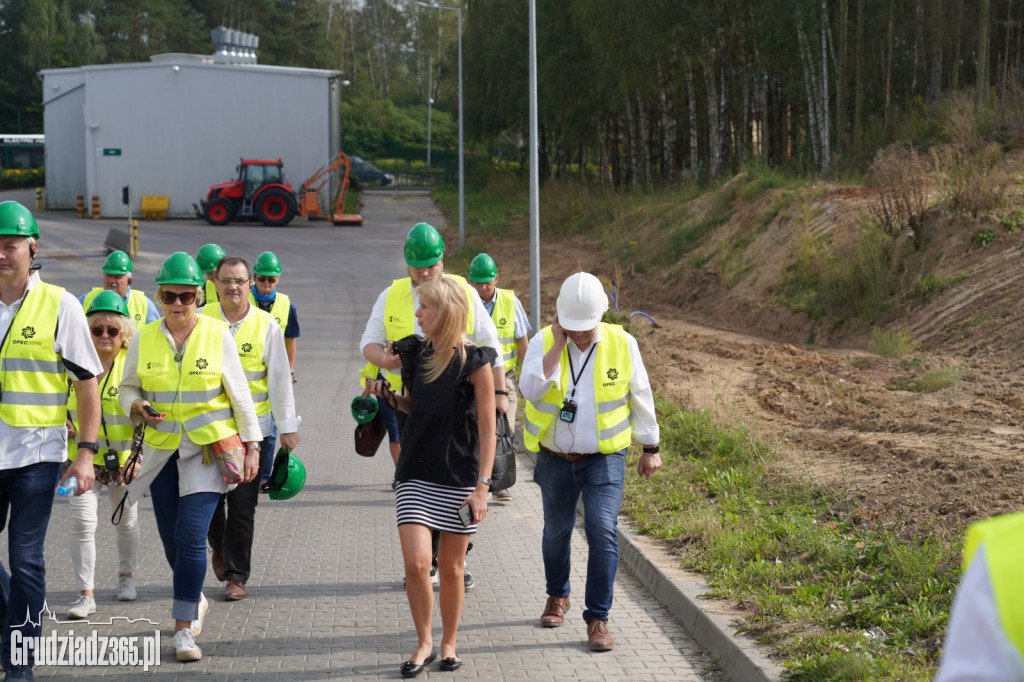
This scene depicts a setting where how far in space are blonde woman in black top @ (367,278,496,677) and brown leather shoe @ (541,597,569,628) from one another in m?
1.01

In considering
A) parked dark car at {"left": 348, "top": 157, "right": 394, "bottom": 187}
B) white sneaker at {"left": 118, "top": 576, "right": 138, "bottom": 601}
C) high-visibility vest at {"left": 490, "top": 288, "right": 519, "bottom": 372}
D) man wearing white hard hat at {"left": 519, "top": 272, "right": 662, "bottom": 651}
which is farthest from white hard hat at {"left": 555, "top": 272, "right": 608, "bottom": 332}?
parked dark car at {"left": 348, "top": 157, "right": 394, "bottom": 187}

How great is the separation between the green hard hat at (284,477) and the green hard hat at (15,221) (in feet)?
6.41

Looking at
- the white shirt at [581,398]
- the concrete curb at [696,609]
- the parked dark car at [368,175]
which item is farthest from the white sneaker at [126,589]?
the parked dark car at [368,175]

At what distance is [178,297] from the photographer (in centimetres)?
552

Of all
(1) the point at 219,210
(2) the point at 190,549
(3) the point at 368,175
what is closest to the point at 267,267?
(2) the point at 190,549

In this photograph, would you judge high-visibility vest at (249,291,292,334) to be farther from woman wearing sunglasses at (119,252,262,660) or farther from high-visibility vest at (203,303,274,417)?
woman wearing sunglasses at (119,252,262,660)

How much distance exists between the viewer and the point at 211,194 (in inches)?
1736

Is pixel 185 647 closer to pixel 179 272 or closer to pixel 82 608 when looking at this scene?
pixel 82 608

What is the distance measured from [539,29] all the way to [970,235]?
31997 millimetres

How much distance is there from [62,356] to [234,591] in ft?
6.48

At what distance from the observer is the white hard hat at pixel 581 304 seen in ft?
18.0

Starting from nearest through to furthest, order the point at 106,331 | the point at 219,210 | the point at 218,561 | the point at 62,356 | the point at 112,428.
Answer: the point at 62,356 → the point at 112,428 → the point at 106,331 → the point at 218,561 → the point at 219,210

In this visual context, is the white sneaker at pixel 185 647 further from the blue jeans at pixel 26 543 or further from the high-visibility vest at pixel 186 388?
the high-visibility vest at pixel 186 388

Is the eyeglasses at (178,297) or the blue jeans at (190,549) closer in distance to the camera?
the blue jeans at (190,549)
